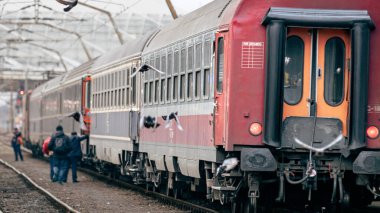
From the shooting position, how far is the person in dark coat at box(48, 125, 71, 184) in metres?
27.6

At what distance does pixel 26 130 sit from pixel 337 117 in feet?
146

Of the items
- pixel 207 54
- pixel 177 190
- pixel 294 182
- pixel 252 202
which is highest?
pixel 207 54

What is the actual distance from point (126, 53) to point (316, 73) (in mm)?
10706

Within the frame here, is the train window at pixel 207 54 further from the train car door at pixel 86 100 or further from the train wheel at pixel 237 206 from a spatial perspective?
the train car door at pixel 86 100

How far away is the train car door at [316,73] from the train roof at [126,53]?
861 cm

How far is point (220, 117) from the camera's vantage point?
49.0ft

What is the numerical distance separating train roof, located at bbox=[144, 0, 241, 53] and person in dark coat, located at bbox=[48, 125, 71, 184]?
6227 mm

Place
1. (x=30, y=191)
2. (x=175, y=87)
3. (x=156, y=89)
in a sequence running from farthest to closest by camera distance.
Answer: (x=30, y=191) → (x=156, y=89) → (x=175, y=87)

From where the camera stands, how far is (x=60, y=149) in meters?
27.7

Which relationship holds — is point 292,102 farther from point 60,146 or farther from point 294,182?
point 60,146

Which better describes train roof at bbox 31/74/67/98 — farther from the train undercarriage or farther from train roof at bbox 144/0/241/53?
the train undercarriage

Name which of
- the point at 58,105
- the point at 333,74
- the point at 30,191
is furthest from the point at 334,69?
the point at 58,105

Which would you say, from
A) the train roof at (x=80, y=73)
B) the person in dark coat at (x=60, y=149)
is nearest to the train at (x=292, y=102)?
the person in dark coat at (x=60, y=149)

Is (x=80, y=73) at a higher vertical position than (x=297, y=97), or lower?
higher
